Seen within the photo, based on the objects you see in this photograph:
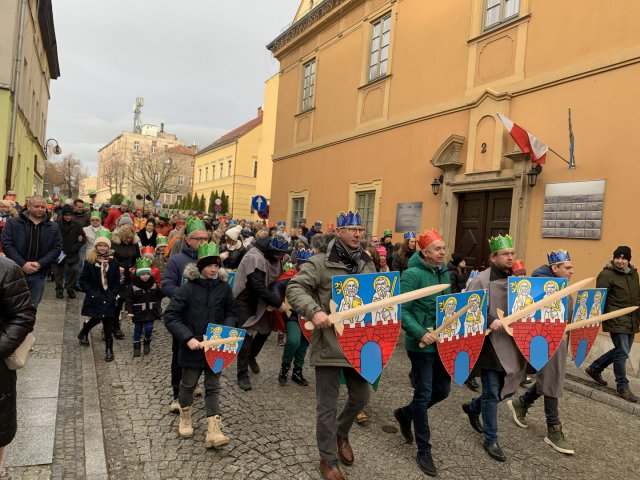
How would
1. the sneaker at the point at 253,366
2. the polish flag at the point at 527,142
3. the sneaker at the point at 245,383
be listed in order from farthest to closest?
the polish flag at the point at 527,142 → the sneaker at the point at 253,366 → the sneaker at the point at 245,383

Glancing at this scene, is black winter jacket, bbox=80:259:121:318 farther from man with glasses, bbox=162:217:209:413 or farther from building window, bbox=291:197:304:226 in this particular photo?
building window, bbox=291:197:304:226

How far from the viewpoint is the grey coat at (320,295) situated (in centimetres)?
338

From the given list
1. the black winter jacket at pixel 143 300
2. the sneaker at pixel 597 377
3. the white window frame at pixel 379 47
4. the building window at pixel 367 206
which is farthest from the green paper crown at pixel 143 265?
the white window frame at pixel 379 47

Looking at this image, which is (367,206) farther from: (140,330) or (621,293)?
(140,330)

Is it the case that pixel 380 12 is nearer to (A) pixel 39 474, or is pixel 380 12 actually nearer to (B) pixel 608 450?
(B) pixel 608 450

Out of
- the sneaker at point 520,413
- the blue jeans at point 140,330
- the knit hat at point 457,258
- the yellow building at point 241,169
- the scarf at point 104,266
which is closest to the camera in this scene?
the sneaker at point 520,413

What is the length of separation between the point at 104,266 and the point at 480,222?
729 cm

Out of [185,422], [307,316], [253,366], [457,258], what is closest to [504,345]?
[307,316]

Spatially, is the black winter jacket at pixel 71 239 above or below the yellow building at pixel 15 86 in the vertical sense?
below

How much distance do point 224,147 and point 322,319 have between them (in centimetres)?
4630

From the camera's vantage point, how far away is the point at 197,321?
13.0 feet

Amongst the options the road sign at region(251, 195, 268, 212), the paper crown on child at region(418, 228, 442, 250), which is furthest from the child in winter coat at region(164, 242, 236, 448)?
the road sign at region(251, 195, 268, 212)

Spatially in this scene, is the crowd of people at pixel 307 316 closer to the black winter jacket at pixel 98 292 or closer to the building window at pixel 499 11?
the black winter jacket at pixel 98 292

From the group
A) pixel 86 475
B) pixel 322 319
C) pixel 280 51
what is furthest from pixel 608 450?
pixel 280 51
